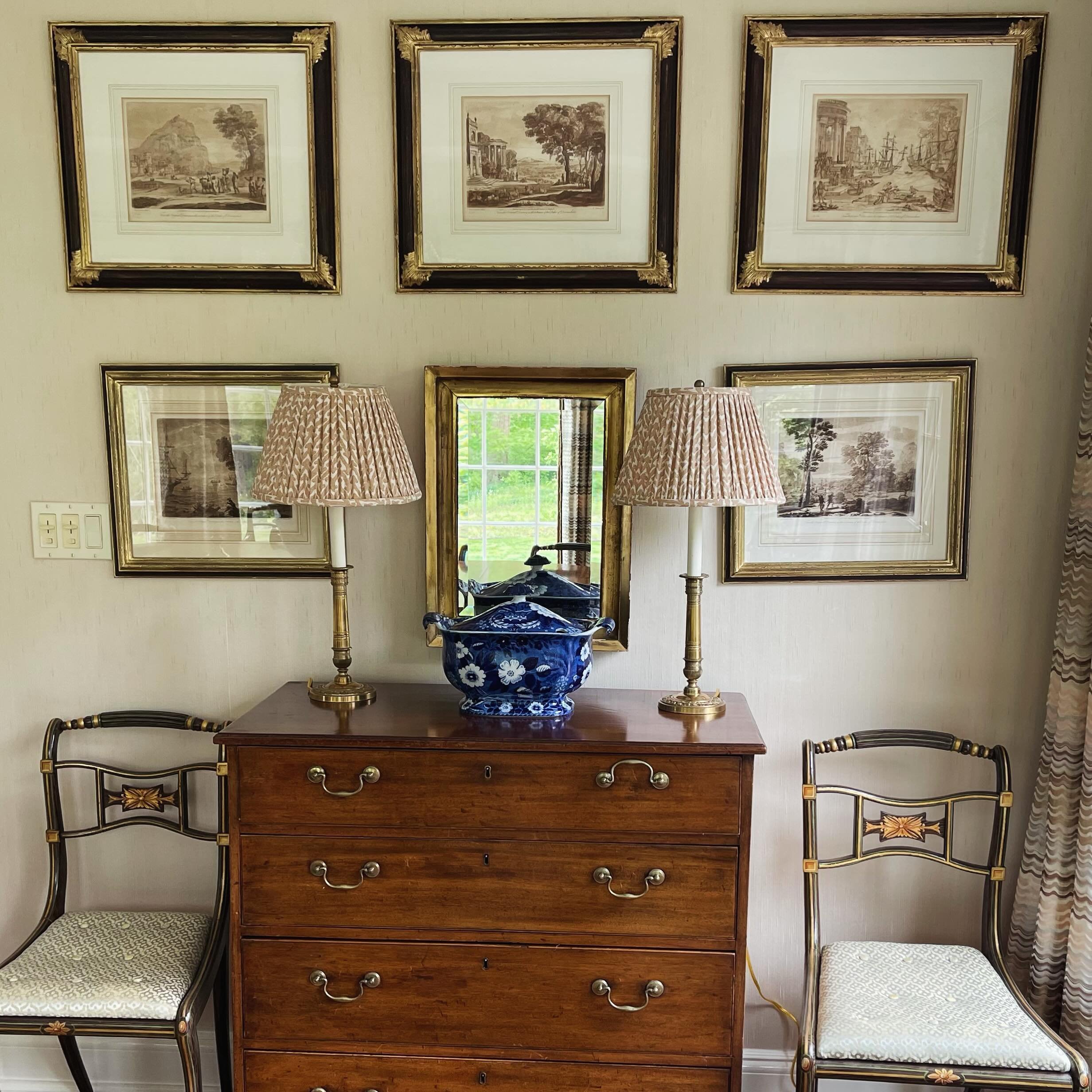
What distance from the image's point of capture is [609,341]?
2006 mm

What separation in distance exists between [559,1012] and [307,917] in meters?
0.53

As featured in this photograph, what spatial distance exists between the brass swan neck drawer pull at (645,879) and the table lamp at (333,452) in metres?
0.83

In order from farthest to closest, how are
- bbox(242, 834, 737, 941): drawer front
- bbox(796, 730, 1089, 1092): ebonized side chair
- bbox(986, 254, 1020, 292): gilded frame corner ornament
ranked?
bbox(986, 254, 1020, 292): gilded frame corner ornament, bbox(242, 834, 737, 941): drawer front, bbox(796, 730, 1089, 1092): ebonized side chair

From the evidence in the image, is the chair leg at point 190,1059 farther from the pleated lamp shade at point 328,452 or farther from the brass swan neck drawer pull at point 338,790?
the pleated lamp shade at point 328,452

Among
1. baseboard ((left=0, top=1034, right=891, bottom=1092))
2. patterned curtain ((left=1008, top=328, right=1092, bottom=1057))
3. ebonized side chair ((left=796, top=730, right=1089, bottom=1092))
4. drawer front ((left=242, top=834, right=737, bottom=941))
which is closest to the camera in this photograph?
ebonized side chair ((left=796, top=730, right=1089, bottom=1092))

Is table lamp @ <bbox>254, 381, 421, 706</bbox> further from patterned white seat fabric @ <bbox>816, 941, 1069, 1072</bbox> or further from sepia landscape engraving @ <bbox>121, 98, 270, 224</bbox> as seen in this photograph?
patterned white seat fabric @ <bbox>816, 941, 1069, 1072</bbox>

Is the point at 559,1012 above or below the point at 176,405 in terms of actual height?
below

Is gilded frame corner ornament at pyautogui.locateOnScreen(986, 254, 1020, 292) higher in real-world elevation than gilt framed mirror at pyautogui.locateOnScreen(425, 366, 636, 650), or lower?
higher

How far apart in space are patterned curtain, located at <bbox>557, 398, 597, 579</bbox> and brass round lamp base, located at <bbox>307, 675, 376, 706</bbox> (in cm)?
52

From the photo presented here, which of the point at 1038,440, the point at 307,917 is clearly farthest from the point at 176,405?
the point at 1038,440

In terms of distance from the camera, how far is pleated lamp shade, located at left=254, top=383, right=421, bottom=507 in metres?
1.74

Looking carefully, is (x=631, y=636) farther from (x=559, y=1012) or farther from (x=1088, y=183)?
(x=1088, y=183)

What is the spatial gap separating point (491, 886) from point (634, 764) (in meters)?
0.37

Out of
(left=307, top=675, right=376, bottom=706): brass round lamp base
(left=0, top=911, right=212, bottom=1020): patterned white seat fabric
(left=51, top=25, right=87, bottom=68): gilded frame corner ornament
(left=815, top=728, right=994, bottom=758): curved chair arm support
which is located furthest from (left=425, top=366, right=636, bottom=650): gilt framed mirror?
(left=51, top=25, right=87, bottom=68): gilded frame corner ornament
